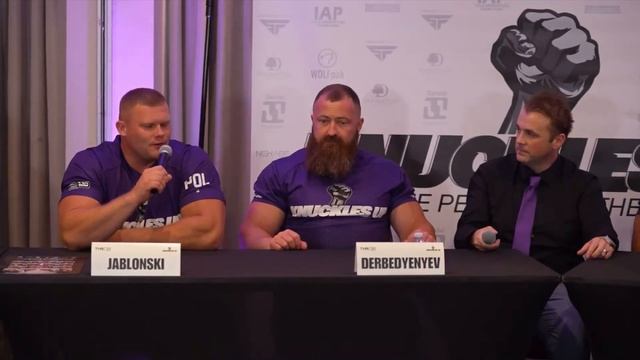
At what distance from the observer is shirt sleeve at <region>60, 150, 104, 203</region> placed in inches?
106

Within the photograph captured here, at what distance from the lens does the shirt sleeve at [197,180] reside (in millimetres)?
2820

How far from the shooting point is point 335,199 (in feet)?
9.86

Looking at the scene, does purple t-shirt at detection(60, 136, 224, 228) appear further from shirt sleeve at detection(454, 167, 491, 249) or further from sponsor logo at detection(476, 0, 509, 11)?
sponsor logo at detection(476, 0, 509, 11)

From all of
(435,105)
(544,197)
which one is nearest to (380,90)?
(435,105)

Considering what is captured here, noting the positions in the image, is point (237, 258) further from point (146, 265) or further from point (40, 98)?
point (40, 98)

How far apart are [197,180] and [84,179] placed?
43cm

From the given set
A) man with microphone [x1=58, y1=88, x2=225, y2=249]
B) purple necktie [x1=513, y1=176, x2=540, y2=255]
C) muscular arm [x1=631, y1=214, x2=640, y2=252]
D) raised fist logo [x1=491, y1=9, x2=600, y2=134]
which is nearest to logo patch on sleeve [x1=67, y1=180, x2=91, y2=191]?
man with microphone [x1=58, y1=88, x2=225, y2=249]

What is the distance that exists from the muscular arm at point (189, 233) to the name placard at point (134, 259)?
0.61 meters

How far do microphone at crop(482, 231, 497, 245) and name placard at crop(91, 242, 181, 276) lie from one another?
104 cm

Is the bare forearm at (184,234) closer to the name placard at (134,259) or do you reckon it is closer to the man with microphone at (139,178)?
the man with microphone at (139,178)

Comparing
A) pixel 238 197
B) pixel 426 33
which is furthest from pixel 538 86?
pixel 238 197

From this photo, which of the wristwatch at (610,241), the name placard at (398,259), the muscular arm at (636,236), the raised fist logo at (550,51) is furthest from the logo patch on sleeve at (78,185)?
the muscular arm at (636,236)

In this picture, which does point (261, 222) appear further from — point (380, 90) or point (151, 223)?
point (380, 90)

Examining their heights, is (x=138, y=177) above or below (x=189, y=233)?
above
